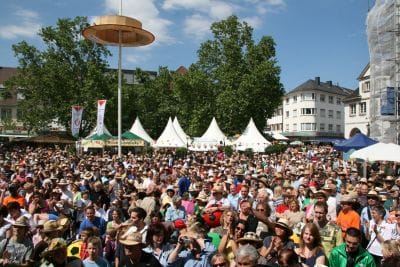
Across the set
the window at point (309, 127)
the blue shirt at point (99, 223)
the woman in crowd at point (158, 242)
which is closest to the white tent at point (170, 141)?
the blue shirt at point (99, 223)

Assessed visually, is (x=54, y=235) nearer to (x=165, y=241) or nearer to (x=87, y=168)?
(x=165, y=241)

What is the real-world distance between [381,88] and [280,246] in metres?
19.6

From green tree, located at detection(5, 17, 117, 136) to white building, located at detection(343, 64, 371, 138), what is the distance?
33402 mm

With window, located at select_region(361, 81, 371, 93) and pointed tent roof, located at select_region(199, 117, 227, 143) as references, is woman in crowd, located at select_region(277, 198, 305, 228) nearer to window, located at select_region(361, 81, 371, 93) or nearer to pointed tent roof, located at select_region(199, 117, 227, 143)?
pointed tent roof, located at select_region(199, 117, 227, 143)

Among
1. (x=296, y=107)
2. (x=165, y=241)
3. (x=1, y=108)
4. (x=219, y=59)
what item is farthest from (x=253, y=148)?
(x=1, y=108)

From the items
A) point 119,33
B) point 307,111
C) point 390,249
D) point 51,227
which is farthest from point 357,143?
point 307,111

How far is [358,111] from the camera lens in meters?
55.5

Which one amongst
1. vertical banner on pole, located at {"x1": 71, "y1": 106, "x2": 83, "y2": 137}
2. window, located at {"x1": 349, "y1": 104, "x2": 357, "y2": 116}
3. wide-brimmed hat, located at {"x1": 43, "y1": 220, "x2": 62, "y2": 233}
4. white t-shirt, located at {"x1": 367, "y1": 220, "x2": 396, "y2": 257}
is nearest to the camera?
wide-brimmed hat, located at {"x1": 43, "y1": 220, "x2": 62, "y2": 233}

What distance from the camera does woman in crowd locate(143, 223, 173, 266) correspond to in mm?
4895

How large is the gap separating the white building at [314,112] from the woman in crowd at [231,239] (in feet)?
250

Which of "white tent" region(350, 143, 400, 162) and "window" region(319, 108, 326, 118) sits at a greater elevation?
"window" region(319, 108, 326, 118)

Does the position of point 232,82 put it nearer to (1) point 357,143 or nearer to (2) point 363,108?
(2) point 363,108

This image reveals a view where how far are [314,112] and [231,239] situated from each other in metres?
78.3

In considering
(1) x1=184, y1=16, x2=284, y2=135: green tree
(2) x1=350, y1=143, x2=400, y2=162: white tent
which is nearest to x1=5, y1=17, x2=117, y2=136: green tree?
(1) x1=184, y1=16, x2=284, y2=135: green tree
